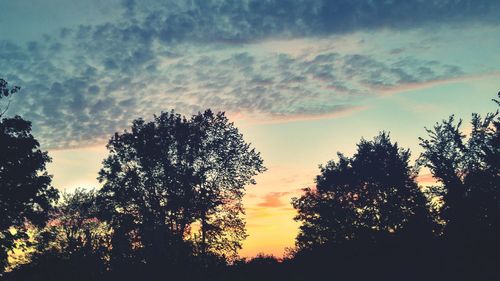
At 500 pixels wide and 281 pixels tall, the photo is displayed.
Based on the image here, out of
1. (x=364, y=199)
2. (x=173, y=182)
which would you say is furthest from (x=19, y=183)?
(x=364, y=199)

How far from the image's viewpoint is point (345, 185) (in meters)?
50.0

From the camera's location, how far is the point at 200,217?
3091 cm

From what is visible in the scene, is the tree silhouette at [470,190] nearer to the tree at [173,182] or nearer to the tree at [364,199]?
the tree at [364,199]

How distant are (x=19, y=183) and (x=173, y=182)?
1248 centimetres

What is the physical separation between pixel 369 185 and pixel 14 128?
138ft

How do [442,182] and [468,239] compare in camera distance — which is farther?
[442,182]

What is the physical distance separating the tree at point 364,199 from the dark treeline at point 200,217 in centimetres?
90

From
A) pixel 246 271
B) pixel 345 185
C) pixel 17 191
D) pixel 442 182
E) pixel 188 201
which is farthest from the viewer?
pixel 345 185

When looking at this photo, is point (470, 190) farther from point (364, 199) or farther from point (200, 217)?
point (200, 217)

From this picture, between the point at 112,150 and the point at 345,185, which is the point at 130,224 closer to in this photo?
the point at 112,150

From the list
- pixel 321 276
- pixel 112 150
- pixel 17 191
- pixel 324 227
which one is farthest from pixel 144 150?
pixel 324 227

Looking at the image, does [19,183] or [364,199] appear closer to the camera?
[19,183]

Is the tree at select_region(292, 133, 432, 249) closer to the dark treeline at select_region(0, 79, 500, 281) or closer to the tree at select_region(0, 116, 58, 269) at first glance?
the dark treeline at select_region(0, 79, 500, 281)

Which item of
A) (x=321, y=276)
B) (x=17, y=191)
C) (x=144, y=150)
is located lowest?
(x=321, y=276)
